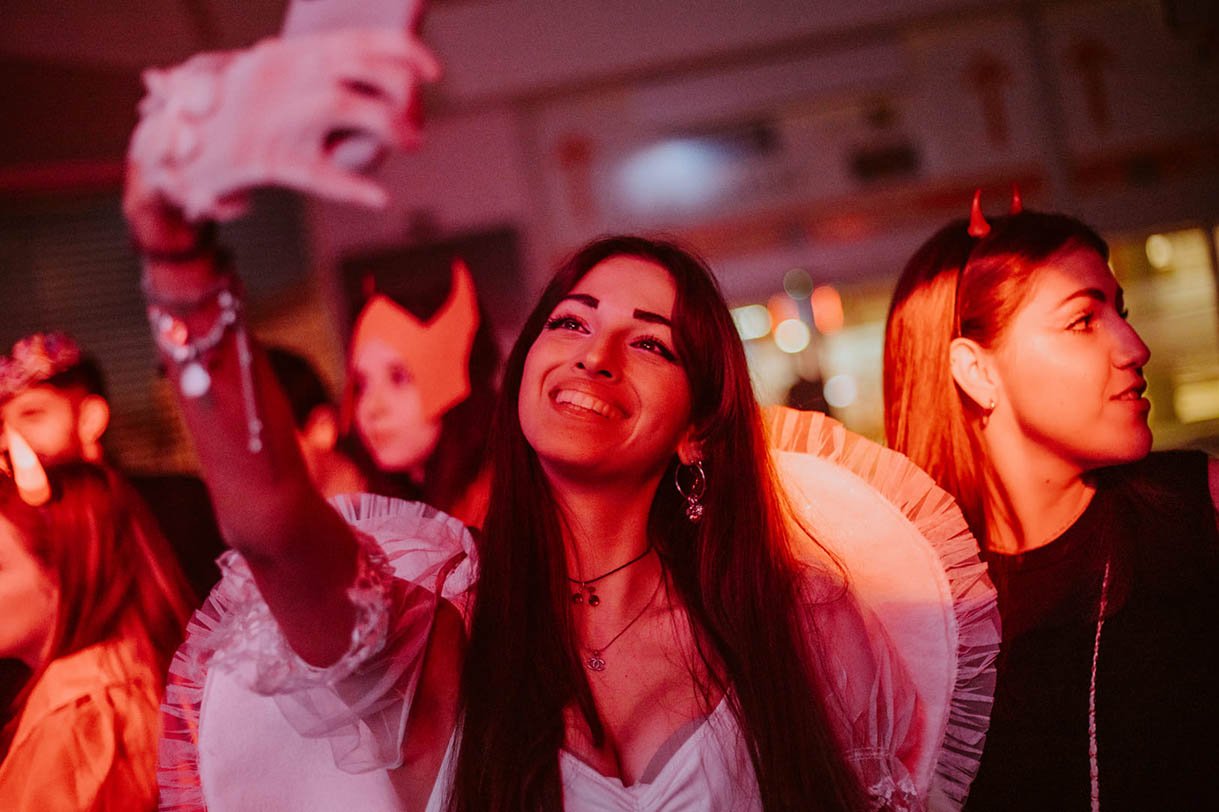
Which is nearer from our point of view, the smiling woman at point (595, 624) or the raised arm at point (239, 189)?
the raised arm at point (239, 189)

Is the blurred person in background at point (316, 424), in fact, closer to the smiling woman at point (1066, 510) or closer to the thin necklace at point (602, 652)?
the thin necklace at point (602, 652)

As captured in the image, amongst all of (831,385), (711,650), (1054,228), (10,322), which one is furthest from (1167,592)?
(10,322)

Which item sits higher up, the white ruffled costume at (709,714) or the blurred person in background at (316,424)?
the blurred person in background at (316,424)

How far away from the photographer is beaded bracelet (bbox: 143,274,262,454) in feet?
2.78

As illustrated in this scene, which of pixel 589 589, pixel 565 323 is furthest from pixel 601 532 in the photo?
pixel 565 323

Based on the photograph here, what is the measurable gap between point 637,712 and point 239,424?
68cm

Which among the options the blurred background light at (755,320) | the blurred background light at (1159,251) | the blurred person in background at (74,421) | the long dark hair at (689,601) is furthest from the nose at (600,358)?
the blurred background light at (1159,251)

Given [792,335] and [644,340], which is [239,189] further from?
[792,335]

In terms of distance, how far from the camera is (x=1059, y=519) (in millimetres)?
1633

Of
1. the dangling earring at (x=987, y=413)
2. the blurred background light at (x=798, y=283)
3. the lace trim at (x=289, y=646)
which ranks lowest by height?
the lace trim at (x=289, y=646)

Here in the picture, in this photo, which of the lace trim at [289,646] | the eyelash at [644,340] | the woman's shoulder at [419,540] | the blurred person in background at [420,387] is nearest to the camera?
the lace trim at [289,646]

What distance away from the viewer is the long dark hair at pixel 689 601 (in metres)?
1.23

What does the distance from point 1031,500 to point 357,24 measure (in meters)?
1.27

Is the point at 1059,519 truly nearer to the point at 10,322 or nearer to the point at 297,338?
the point at 297,338
